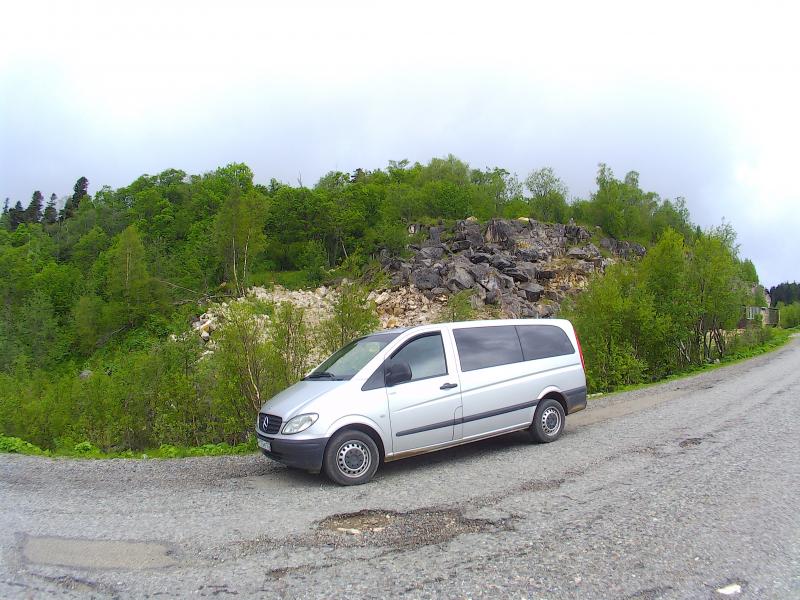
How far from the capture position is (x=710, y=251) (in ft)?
86.2

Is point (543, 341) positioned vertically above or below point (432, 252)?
below

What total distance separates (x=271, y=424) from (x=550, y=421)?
15.4ft

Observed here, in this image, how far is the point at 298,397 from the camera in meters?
7.52

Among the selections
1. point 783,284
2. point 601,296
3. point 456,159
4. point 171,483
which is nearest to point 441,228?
point 456,159

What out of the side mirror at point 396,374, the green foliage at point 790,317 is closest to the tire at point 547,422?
the side mirror at point 396,374

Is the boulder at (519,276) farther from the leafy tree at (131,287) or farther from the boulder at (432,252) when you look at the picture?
the leafy tree at (131,287)

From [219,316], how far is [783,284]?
649 feet

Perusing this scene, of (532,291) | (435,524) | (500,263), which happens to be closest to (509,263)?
(500,263)

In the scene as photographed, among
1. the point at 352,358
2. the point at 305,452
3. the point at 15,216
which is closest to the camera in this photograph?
the point at 305,452

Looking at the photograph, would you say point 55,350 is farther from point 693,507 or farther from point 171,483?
point 693,507

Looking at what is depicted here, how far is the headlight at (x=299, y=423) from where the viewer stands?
22.8 feet

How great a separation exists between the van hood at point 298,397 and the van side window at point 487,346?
2026mm

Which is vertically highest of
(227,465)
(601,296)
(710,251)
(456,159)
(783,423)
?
(456,159)

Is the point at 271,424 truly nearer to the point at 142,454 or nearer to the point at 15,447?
the point at 142,454
